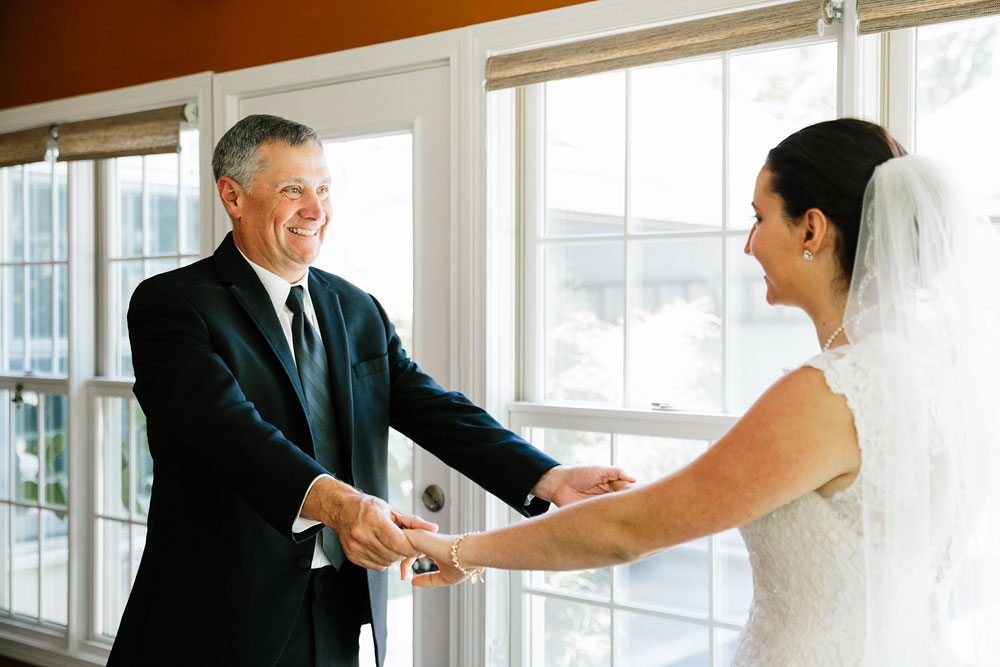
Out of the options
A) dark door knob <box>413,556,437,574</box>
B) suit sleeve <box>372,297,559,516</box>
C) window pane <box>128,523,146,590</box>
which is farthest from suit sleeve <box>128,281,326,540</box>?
window pane <box>128,523,146,590</box>

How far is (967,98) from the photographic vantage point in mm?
2012

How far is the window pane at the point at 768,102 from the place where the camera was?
7.27 ft

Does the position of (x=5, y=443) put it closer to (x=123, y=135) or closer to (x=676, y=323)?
(x=123, y=135)

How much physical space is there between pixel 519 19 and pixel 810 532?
163 cm

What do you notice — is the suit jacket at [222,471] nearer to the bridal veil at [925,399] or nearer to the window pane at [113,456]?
the bridal veil at [925,399]

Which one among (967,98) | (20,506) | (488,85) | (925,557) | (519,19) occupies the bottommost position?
(20,506)

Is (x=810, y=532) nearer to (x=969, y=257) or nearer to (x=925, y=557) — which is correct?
(x=925, y=557)

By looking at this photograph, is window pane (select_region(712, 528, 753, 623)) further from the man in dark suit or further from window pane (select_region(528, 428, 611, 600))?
the man in dark suit

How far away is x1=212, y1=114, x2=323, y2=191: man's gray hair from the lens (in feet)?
7.06

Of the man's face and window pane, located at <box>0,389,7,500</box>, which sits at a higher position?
the man's face

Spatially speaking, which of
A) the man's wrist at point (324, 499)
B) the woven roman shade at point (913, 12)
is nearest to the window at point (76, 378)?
the man's wrist at point (324, 499)

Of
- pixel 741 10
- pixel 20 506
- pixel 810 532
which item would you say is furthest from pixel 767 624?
pixel 20 506

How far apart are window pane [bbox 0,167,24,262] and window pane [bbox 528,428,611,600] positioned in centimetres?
258

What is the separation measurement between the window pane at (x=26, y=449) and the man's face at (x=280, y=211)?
2.25 m
